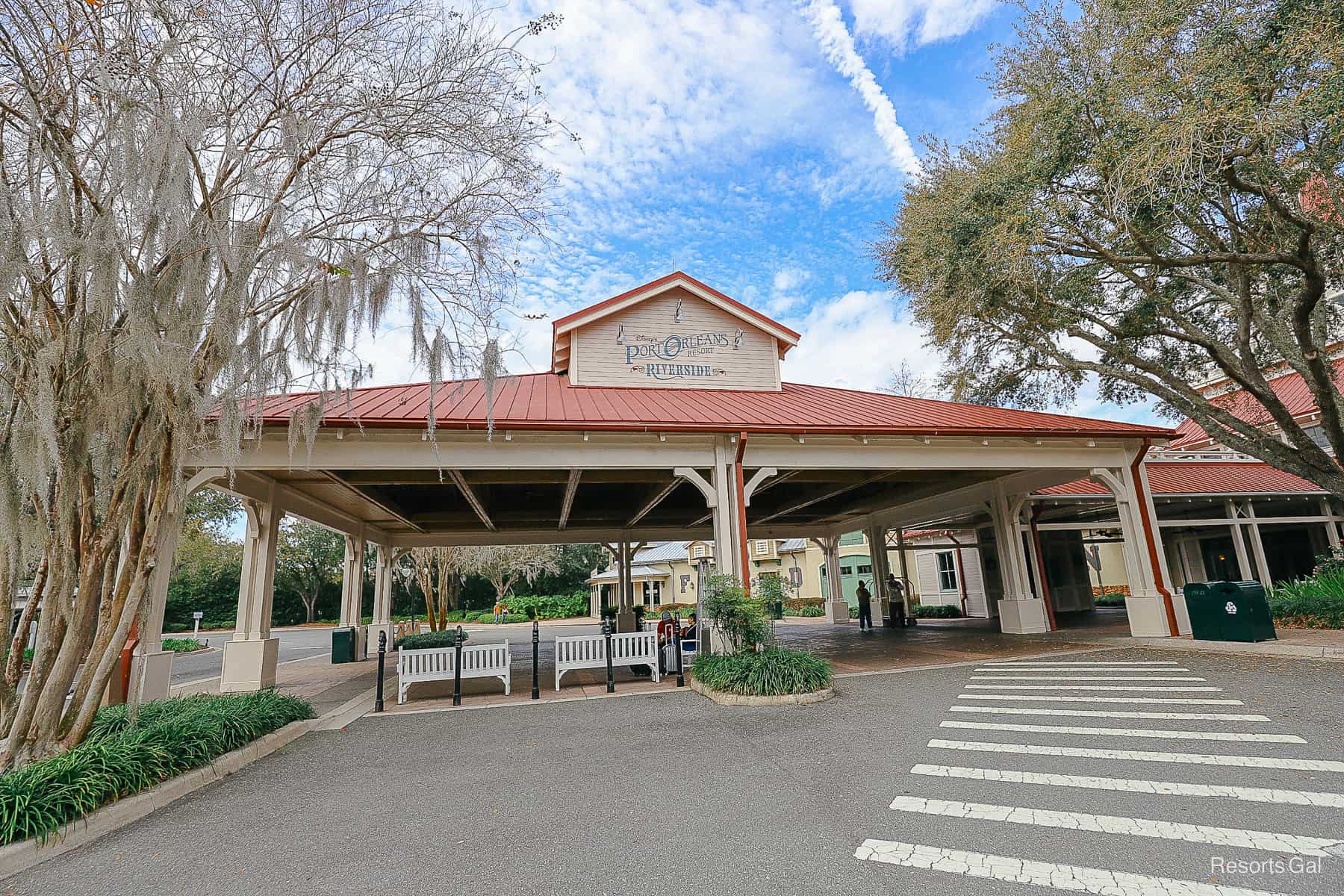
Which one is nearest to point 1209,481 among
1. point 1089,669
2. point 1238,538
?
point 1238,538

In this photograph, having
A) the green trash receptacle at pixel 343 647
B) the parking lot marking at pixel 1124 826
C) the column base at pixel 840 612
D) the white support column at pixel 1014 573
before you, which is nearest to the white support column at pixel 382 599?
the green trash receptacle at pixel 343 647

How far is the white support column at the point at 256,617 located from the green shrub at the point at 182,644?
1549 centimetres

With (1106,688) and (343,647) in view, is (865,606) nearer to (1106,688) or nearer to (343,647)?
(1106,688)

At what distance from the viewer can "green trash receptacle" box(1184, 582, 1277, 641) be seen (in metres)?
10.2

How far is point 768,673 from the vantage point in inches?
322

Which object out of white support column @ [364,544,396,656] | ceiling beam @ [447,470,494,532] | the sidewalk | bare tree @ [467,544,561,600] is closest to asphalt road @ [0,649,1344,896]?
the sidewalk

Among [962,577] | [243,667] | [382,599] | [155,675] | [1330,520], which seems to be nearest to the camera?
[155,675]

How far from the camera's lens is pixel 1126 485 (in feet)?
38.8

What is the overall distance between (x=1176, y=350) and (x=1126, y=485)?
18.2 feet

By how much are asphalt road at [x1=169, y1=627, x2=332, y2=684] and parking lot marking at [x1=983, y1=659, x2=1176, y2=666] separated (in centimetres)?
1330

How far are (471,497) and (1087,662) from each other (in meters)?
10.5

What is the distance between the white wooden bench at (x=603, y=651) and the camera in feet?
32.1

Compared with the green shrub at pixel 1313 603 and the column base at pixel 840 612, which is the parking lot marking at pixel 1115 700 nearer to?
the green shrub at pixel 1313 603

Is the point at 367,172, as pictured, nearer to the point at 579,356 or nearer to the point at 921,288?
the point at 579,356
